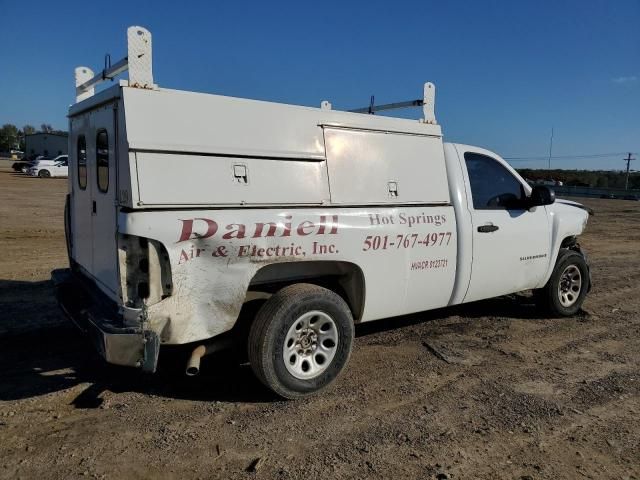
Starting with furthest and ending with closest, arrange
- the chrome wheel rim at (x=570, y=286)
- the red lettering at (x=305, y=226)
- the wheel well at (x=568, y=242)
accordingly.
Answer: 1. the wheel well at (x=568, y=242)
2. the chrome wheel rim at (x=570, y=286)
3. the red lettering at (x=305, y=226)

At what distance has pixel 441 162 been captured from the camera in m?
5.21

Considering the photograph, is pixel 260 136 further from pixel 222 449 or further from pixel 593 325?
pixel 593 325

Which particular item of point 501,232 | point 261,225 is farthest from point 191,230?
point 501,232

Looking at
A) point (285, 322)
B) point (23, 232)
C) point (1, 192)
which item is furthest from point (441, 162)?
point (1, 192)

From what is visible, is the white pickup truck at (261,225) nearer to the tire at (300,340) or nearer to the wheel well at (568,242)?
the tire at (300,340)

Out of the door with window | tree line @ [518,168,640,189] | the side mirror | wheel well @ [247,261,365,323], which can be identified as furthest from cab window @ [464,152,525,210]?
tree line @ [518,168,640,189]

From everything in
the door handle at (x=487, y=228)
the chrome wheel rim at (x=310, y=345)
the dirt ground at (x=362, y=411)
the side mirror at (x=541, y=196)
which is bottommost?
the dirt ground at (x=362, y=411)

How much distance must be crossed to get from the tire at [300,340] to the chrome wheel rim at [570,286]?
11.7ft

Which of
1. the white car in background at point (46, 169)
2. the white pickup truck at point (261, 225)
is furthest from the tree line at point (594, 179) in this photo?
the white pickup truck at point (261, 225)

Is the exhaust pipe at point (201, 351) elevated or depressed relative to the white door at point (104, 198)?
depressed

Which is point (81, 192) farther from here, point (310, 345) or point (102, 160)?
point (310, 345)

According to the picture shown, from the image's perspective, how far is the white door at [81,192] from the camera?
177 inches

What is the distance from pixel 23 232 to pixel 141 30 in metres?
10.3

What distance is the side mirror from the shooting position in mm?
5832
